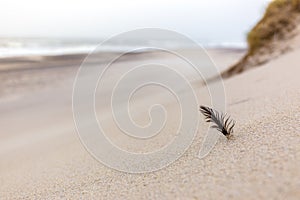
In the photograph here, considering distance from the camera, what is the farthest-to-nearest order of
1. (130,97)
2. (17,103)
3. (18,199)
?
(17,103) < (130,97) < (18,199)

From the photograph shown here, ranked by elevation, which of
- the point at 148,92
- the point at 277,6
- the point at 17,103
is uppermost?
the point at 277,6

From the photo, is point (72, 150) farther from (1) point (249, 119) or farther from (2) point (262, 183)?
(2) point (262, 183)

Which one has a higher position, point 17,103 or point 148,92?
point 17,103

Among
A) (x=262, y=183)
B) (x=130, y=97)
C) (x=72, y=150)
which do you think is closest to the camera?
(x=262, y=183)

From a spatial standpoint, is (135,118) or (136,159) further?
(135,118)

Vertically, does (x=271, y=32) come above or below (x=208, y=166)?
below

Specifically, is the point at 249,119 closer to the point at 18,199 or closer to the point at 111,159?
the point at 111,159

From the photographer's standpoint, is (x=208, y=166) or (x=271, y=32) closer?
(x=208, y=166)

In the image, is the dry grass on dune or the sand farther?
the dry grass on dune

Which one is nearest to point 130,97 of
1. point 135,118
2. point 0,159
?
point 135,118

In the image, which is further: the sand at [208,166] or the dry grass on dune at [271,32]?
the dry grass on dune at [271,32]
